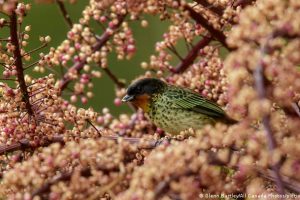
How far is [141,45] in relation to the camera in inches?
259

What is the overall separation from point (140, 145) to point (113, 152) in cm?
31

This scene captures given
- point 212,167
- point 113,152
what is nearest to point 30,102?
point 113,152

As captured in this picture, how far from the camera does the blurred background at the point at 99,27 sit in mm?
6281

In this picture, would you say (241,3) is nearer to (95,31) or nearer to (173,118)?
(173,118)

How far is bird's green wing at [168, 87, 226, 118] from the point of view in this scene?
3.89 metres

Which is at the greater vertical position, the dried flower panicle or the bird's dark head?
the bird's dark head

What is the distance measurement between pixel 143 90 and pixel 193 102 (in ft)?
1.34

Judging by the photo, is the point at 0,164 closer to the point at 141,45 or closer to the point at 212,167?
the point at 212,167

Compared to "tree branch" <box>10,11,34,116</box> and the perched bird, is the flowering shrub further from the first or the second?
the perched bird

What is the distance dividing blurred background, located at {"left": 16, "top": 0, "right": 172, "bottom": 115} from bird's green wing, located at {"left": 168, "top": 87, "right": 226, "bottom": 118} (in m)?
1.61

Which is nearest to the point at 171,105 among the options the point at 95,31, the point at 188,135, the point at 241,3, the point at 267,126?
the point at 241,3

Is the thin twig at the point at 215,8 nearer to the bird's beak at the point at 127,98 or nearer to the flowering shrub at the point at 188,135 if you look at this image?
the flowering shrub at the point at 188,135

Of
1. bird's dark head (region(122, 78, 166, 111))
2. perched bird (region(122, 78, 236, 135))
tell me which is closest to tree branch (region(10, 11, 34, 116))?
perched bird (region(122, 78, 236, 135))

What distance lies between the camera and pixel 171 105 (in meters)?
4.39
